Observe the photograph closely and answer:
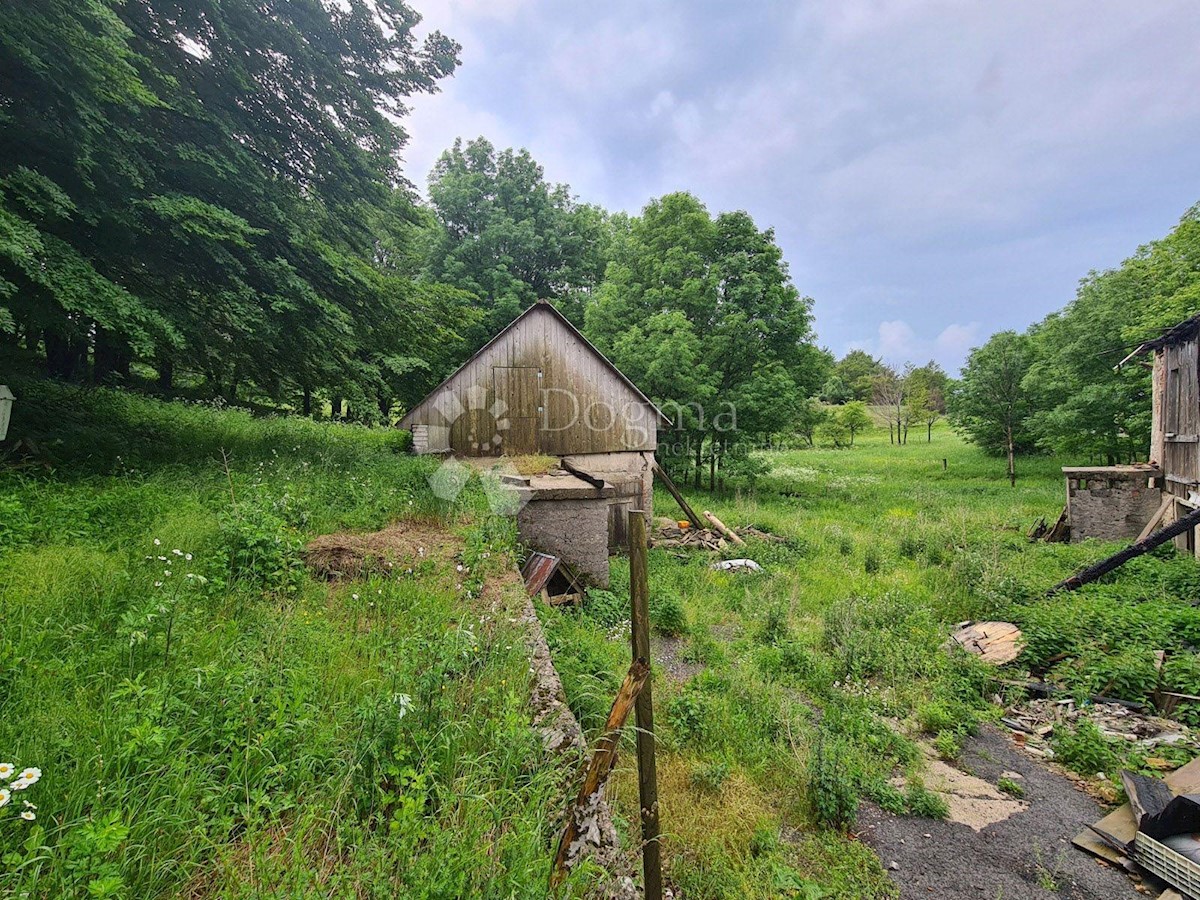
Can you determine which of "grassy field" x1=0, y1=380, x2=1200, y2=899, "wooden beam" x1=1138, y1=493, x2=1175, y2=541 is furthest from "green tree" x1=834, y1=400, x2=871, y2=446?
"grassy field" x1=0, y1=380, x2=1200, y2=899

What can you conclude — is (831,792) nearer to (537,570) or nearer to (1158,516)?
(537,570)

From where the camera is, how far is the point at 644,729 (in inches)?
105

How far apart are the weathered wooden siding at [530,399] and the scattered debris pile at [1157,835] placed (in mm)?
10493

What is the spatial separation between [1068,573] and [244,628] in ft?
40.5

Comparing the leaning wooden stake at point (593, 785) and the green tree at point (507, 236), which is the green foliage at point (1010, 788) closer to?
the leaning wooden stake at point (593, 785)

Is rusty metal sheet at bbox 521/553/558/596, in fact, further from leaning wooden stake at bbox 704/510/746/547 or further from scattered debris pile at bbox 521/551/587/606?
leaning wooden stake at bbox 704/510/746/547

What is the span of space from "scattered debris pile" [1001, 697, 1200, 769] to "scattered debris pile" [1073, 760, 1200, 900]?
791mm

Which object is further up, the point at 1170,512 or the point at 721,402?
the point at 721,402

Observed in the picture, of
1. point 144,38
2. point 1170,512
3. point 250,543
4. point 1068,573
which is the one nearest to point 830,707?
point 250,543

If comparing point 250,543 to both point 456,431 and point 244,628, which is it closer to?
point 244,628

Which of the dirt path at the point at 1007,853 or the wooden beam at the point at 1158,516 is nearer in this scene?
the dirt path at the point at 1007,853

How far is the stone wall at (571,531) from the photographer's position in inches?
281

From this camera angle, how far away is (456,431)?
12.2 metres

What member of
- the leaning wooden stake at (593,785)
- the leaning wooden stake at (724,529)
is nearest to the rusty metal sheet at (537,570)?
the leaning wooden stake at (593,785)
